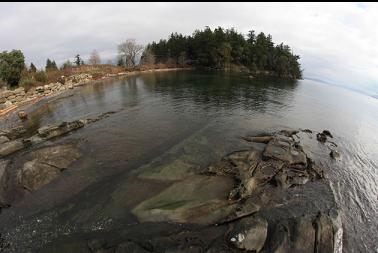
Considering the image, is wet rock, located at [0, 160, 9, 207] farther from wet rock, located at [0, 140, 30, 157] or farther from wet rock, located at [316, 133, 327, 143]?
wet rock, located at [316, 133, 327, 143]

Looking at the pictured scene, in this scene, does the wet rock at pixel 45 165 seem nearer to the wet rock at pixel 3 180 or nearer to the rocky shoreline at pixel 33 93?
the wet rock at pixel 3 180

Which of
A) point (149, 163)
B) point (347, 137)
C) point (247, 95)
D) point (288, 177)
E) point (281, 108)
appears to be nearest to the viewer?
point (288, 177)

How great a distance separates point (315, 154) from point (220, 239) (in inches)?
825

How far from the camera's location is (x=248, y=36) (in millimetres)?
145500

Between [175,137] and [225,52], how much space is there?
100 m

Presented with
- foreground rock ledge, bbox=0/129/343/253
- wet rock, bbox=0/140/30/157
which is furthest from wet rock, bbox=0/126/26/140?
foreground rock ledge, bbox=0/129/343/253

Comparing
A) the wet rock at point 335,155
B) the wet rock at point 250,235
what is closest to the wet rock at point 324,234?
the wet rock at point 250,235

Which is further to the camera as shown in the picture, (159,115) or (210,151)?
(159,115)

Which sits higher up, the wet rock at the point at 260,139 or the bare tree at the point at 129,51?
the bare tree at the point at 129,51

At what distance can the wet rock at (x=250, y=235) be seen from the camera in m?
14.8

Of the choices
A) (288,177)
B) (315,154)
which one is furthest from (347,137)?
(288,177)

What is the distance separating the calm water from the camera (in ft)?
65.3

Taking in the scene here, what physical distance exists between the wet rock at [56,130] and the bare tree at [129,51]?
98356 mm

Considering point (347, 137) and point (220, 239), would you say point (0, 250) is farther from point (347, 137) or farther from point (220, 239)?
point (347, 137)
